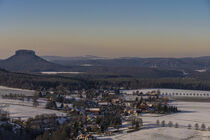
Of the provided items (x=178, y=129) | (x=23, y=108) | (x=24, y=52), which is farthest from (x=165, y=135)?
(x=24, y=52)

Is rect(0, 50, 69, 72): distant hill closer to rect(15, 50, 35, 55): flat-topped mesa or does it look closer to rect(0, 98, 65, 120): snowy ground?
rect(15, 50, 35, 55): flat-topped mesa

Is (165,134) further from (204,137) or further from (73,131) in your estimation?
(73,131)

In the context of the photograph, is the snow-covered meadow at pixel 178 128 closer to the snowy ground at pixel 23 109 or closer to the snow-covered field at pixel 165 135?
the snow-covered field at pixel 165 135

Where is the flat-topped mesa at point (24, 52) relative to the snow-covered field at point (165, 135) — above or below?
above

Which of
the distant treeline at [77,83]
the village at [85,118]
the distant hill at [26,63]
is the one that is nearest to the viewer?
the village at [85,118]

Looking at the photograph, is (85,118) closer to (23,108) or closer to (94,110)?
(94,110)

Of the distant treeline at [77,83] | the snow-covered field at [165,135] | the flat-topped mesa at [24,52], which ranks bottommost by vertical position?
the snow-covered field at [165,135]

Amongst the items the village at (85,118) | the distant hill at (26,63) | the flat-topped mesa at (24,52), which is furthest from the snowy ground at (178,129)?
the flat-topped mesa at (24,52)

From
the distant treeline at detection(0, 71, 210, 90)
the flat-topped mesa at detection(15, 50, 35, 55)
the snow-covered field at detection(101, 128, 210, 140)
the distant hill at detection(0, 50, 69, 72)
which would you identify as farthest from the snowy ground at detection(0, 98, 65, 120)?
the flat-topped mesa at detection(15, 50, 35, 55)
